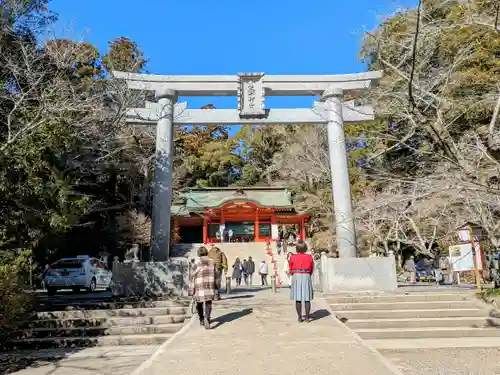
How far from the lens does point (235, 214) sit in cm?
3114

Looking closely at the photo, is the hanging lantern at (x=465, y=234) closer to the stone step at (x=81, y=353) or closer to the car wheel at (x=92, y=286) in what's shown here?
the stone step at (x=81, y=353)

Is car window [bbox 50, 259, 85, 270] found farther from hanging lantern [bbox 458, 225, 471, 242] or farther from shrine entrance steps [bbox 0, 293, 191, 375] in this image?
hanging lantern [bbox 458, 225, 471, 242]

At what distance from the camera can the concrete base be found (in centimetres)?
974

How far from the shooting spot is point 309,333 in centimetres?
597

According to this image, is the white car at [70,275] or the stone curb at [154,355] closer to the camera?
the stone curb at [154,355]

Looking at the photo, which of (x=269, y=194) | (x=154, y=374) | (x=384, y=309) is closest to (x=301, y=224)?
(x=269, y=194)

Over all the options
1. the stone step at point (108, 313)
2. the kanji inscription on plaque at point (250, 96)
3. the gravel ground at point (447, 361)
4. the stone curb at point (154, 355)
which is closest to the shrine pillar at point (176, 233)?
the kanji inscription on plaque at point (250, 96)

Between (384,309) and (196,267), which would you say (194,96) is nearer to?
(196,267)

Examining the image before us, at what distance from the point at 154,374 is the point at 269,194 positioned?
2754cm

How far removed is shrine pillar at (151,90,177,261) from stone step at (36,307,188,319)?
2491 mm

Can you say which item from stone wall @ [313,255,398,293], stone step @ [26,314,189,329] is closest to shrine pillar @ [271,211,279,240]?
stone wall @ [313,255,398,293]

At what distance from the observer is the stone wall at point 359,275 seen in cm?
991

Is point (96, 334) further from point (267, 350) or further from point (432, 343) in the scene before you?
point (432, 343)

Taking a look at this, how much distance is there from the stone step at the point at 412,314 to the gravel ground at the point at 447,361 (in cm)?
187
